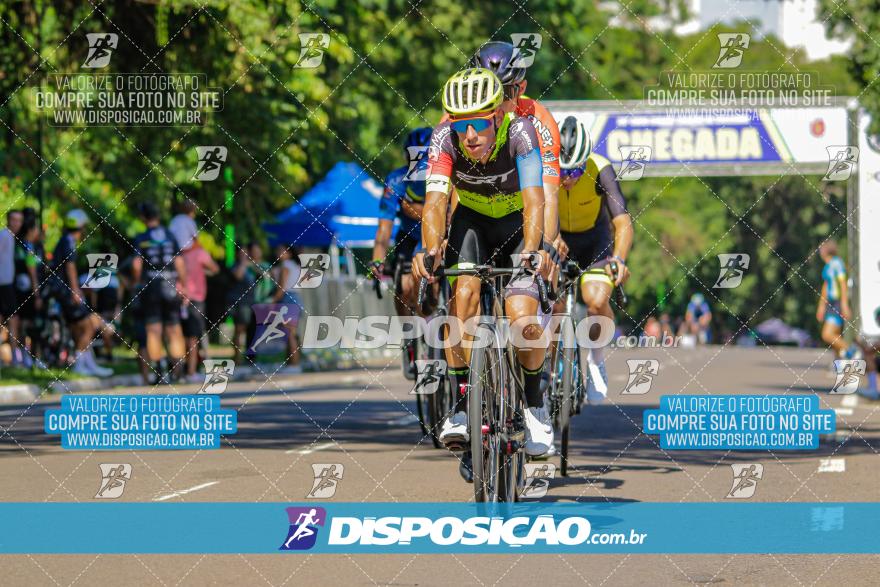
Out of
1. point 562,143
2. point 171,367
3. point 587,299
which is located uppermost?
point 562,143

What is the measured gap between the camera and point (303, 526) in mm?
7758

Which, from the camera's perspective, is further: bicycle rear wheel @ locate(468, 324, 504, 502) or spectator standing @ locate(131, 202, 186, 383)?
spectator standing @ locate(131, 202, 186, 383)

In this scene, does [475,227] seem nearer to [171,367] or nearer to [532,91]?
[171,367]

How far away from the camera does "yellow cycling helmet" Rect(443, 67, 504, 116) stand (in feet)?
25.1

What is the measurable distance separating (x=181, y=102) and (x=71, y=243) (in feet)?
9.50

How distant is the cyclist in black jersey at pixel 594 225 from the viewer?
10.7m

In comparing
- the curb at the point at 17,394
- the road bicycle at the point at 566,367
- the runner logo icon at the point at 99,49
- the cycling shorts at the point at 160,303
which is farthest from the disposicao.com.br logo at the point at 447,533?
the runner logo icon at the point at 99,49

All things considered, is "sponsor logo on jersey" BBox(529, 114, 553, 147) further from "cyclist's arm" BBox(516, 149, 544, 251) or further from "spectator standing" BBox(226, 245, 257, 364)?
"spectator standing" BBox(226, 245, 257, 364)

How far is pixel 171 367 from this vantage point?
61.7ft

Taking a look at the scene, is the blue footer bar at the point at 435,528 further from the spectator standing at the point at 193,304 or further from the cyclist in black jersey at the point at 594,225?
the spectator standing at the point at 193,304

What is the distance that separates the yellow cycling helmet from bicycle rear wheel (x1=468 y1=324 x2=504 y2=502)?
1.05 m

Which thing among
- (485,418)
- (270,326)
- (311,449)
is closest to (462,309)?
(485,418)

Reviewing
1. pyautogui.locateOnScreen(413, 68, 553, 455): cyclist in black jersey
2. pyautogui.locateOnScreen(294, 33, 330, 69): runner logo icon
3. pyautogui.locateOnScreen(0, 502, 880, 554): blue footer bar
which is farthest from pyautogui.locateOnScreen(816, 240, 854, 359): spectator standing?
pyautogui.locateOnScreen(413, 68, 553, 455): cyclist in black jersey

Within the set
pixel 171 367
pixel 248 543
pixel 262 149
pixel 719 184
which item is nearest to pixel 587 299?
pixel 248 543
